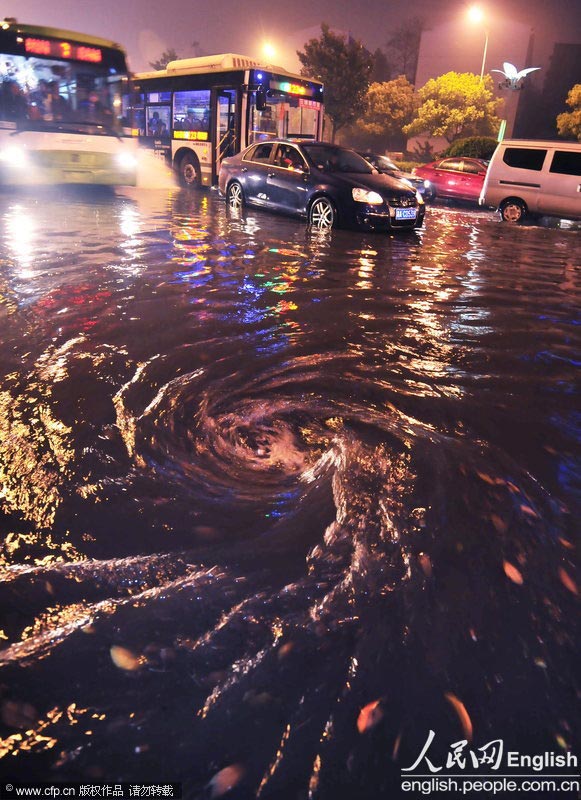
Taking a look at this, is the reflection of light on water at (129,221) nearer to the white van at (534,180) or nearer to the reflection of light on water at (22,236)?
the reflection of light on water at (22,236)

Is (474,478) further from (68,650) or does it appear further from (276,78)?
(276,78)

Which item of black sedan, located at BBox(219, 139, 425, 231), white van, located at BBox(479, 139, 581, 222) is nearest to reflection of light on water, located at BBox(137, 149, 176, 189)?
black sedan, located at BBox(219, 139, 425, 231)

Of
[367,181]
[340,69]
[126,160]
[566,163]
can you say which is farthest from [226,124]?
[340,69]

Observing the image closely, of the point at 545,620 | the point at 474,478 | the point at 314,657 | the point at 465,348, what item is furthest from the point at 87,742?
the point at 465,348

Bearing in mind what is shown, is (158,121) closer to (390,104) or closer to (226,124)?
(226,124)

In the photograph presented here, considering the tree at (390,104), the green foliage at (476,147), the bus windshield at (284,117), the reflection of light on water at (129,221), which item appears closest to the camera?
the reflection of light on water at (129,221)

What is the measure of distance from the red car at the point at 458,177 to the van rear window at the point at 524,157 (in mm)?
3816

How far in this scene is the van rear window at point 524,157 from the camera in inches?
592

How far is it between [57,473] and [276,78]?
53.2 ft

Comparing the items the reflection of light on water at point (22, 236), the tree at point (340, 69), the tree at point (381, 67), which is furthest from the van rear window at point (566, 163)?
the tree at point (381, 67)

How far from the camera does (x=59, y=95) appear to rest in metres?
14.3

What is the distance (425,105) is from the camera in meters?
42.5

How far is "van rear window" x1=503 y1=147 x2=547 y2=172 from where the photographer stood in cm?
1505

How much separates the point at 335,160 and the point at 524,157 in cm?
641
